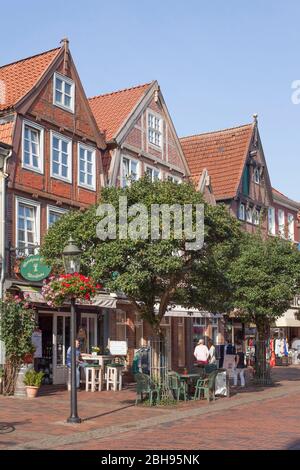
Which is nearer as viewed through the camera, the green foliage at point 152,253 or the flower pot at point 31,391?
the green foliage at point 152,253

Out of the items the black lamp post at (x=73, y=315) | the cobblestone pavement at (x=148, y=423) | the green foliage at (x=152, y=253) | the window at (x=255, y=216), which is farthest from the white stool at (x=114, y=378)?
the window at (x=255, y=216)

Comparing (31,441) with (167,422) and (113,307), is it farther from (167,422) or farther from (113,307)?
(113,307)

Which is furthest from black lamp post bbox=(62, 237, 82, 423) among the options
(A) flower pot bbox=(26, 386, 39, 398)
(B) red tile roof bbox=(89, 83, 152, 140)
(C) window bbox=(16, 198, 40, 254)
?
(B) red tile roof bbox=(89, 83, 152, 140)

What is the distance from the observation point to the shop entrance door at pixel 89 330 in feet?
88.3

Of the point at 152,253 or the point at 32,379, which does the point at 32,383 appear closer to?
the point at 32,379

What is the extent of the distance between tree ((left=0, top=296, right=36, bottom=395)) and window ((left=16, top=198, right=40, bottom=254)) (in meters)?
3.62

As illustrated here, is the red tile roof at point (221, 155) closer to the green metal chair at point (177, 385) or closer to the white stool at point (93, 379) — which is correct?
the white stool at point (93, 379)

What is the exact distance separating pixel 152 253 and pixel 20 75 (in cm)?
1268

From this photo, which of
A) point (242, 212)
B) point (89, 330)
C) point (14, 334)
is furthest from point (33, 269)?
point (242, 212)

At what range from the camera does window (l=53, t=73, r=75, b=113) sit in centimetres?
2653

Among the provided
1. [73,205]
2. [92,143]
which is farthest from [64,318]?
[92,143]

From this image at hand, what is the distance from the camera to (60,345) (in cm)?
2538

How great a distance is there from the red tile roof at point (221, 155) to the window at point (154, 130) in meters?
7.11
